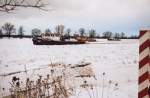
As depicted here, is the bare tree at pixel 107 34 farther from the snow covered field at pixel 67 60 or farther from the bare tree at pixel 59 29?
the bare tree at pixel 59 29

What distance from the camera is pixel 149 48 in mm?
2518

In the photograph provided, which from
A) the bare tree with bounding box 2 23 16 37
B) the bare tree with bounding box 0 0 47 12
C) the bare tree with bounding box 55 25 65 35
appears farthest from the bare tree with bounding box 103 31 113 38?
the bare tree with bounding box 2 23 16 37

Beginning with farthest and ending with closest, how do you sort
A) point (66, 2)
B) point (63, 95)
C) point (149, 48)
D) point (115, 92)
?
1. point (66, 2)
2. point (115, 92)
3. point (63, 95)
4. point (149, 48)

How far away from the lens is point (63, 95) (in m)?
3.47

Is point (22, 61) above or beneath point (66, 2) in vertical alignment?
beneath

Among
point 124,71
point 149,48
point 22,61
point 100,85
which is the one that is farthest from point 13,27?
point 149,48

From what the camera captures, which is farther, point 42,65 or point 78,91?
point 42,65

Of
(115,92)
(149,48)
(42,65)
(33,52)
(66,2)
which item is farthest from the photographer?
(33,52)

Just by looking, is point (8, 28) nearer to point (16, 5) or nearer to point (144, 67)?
point (16, 5)

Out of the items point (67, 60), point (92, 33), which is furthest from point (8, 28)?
point (92, 33)

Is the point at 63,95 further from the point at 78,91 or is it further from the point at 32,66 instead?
the point at 32,66

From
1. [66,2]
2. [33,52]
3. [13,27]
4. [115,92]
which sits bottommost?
[115,92]

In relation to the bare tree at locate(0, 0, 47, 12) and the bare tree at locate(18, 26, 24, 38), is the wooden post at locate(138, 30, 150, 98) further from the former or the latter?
the bare tree at locate(18, 26, 24, 38)

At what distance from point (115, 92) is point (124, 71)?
0.86 m
